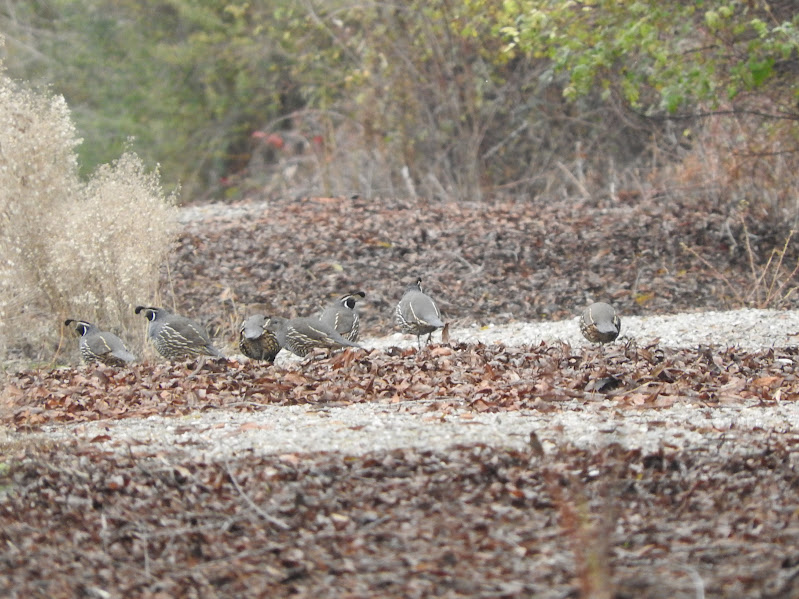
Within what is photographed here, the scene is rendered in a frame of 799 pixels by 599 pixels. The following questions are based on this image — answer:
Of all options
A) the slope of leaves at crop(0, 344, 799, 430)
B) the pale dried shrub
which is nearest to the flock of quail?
the slope of leaves at crop(0, 344, 799, 430)

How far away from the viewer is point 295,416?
6.09 meters

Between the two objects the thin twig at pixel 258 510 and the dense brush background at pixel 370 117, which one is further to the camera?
the dense brush background at pixel 370 117

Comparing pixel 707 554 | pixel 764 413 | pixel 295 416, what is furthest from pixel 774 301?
pixel 707 554

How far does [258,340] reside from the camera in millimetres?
8312

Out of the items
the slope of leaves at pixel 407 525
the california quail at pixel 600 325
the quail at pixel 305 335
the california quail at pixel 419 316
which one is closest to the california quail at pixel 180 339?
the quail at pixel 305 335

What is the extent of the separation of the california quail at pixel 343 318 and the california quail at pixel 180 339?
87cm

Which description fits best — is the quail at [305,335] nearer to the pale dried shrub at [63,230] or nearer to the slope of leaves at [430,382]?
the slope of leaves at [430,382]

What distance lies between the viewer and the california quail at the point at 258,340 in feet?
26.9

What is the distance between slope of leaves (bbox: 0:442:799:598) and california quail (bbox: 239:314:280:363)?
3.02m

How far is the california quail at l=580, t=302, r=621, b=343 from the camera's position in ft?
26.1

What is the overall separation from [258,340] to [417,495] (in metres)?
4.04

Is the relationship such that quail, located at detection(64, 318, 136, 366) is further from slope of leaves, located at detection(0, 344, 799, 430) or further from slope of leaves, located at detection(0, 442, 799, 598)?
slope of leaves, located at detection(0, 442, 799, 598)

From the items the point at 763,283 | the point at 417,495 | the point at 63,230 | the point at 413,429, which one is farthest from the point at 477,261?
the point at 417,495

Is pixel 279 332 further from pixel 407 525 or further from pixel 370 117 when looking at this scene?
pixel 370 117
